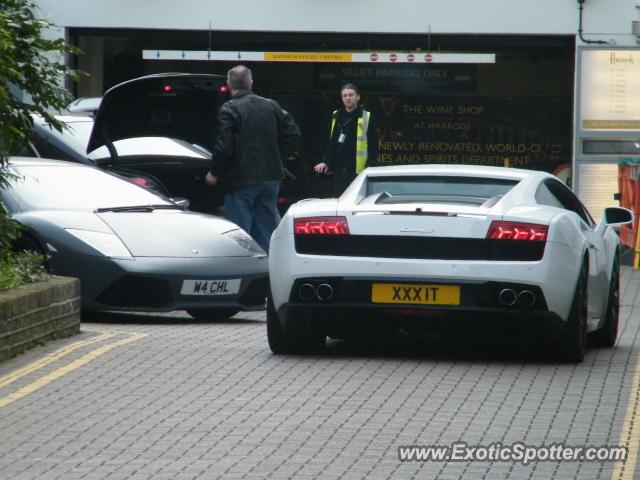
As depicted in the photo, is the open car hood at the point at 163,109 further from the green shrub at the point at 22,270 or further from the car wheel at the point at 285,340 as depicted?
the car wheel at the point at 285,340

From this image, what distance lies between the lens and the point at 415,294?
985 centimetres

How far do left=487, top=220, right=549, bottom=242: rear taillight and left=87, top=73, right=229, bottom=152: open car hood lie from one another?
261 inches

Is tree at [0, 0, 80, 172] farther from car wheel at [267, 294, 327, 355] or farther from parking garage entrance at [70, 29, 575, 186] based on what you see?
parking garage entrance at [70, 29, 575, 186]

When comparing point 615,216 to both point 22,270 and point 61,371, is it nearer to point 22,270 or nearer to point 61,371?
point 22,270

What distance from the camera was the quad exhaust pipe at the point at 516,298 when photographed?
978cm

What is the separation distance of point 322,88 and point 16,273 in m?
11.5

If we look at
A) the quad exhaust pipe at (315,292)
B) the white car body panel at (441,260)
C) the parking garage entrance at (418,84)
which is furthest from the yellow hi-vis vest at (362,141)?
the quad exhaust pipe at (315,292)

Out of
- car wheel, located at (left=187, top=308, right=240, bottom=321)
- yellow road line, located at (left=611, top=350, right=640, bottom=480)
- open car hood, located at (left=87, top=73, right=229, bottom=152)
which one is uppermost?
open car hood, located at (left=87, top=73, right=229, bottom=152)

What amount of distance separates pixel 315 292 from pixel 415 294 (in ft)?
2.00

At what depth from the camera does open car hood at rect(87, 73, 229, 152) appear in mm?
15844

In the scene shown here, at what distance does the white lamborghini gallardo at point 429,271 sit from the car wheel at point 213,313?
8.84ft

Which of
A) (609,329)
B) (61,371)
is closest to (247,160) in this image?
(609,329)

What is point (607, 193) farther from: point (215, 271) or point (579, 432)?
point (579, 432)

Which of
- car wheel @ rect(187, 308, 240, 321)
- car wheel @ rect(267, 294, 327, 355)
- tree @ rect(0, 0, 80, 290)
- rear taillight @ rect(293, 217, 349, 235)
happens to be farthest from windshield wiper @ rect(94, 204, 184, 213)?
rear taillight @ rect(293, 217, 349, 235)
